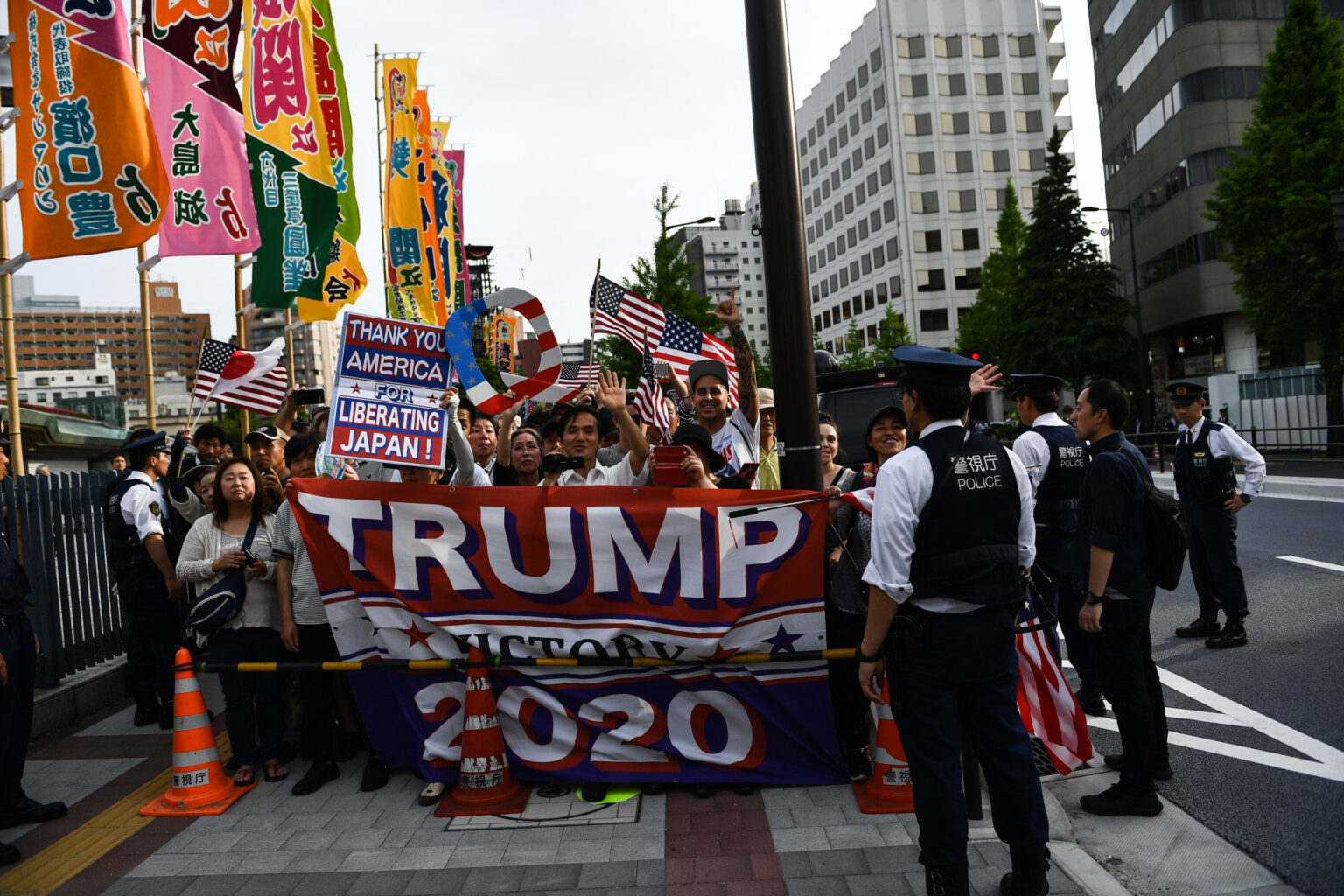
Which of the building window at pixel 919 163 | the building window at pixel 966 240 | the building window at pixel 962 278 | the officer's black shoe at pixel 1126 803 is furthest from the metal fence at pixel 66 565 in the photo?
the building window at pixel 919 163

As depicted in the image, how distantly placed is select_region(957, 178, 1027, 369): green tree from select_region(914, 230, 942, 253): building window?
1603 centimetres

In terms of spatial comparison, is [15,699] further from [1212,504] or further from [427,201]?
[427,201]

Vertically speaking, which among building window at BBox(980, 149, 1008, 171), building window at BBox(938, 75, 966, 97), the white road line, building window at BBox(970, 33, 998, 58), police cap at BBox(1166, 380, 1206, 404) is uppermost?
building window at BBox(970, 33, 998, 58)

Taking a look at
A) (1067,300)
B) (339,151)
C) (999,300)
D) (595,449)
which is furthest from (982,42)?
(595,449)

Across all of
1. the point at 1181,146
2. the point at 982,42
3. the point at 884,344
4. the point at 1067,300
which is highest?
the point at 982,42

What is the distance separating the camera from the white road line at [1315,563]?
9.72 meters

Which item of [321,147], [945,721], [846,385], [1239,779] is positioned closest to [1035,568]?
[1239,779]

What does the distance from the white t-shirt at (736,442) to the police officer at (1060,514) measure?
1.84 metres

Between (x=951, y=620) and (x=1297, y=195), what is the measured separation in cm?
2907

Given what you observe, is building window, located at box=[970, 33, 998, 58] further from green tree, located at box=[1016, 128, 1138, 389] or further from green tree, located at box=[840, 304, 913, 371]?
green tree, located at box=[1016, 128, 1138, 389]

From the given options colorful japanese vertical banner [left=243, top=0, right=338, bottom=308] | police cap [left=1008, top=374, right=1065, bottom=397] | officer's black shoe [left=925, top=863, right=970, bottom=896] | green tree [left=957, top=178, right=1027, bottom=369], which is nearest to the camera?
officer's black shoe [left=925, top=863, right=970, bottom=896]

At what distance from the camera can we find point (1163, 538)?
4562 millimetres

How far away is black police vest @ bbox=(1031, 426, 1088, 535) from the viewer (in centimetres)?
613

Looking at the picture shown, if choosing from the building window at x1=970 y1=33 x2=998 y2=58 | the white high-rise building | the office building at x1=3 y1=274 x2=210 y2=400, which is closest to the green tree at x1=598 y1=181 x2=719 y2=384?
the white high-rise building
